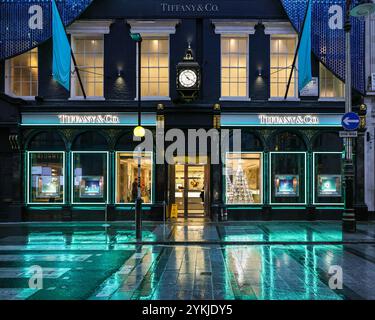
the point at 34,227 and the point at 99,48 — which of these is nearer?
the point at 34,227

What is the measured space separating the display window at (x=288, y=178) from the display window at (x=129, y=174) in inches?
245

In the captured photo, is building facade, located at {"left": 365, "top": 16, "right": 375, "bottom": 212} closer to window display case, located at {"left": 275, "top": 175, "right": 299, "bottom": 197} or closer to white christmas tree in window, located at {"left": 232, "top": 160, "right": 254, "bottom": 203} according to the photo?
window display case, located at {"left": 275, "top": 175, "right": 299, "bottom": 197}

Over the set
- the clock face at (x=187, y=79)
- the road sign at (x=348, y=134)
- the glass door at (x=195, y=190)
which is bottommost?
the glass door at (x=195, y=190)

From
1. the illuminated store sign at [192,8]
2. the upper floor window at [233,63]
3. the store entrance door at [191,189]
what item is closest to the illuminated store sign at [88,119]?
Result: the store entrance door at [191,189]

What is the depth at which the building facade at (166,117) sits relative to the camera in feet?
66.7

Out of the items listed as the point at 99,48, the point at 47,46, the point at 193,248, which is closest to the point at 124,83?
the point at 99,48

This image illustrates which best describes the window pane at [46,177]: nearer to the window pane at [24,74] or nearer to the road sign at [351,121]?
the window pane at [24,74]

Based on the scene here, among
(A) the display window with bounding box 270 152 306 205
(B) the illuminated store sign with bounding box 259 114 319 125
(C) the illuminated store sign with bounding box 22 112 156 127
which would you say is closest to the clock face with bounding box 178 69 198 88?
(C) the illuminated store sign with bounding box 22 112 156 127

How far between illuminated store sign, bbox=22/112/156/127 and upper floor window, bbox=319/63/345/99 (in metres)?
8.87

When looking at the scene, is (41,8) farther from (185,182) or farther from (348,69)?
(348,69)

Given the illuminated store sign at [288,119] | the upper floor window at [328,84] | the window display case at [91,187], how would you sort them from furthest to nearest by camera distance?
the upper floor window at [328,84]
the window display case at [91,187]
the illuminated store sign at [288,119]

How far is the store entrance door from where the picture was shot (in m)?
21.9

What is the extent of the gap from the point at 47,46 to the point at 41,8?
1.81m

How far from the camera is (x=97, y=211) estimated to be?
20.5 meters
